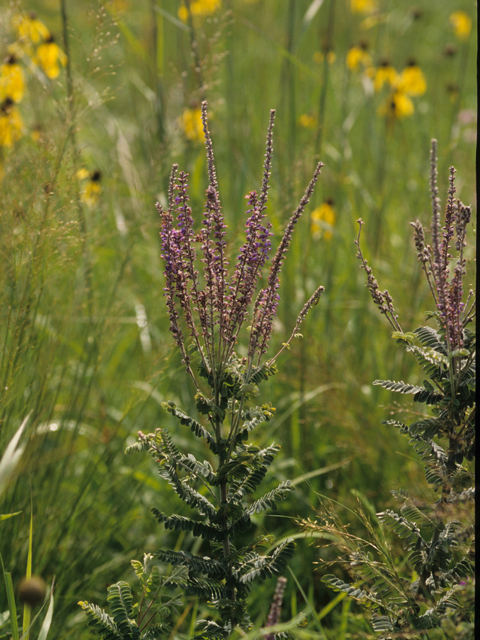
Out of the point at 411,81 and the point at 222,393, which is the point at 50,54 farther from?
the point at 222,393

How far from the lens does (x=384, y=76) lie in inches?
152

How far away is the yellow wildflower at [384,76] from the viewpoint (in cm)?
383

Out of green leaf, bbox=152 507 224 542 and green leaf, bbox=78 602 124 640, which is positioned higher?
green leaf, bbox=152 507 224 542

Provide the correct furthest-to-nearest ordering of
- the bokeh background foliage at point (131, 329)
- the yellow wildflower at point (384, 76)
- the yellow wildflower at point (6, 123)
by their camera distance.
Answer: the yellow wildflower at point (384, 76) < the yellow wildflower at point (6, 123) < the bokeh background foliage at point (131, 329)

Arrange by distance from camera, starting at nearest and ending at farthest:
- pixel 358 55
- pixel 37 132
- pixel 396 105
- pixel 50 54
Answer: pixel 37 132
pixel 50 54
pixel 396 105
pixel 358 55

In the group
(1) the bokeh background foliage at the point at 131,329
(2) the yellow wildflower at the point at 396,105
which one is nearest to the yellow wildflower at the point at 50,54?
(1) the bokeh background foliage at the point at 131,329

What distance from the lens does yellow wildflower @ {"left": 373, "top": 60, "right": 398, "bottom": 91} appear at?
12.6ft

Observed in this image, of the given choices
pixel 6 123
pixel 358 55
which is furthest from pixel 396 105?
pixel 6 123

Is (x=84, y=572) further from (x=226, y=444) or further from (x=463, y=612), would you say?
(x=463, y=612)

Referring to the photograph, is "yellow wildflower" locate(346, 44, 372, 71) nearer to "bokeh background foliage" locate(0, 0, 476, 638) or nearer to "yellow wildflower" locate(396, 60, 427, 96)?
"yellow wildflower" locate(396, 60, 427, 96)

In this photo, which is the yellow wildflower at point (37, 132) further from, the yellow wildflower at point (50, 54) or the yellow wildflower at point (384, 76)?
the yellow wildflower at point (384, 76)

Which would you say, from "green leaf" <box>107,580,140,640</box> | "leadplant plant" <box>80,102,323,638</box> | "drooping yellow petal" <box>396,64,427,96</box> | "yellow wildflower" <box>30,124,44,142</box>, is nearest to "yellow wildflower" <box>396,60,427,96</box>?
"drooping yellow petal" <box>396,64,427,96</box>

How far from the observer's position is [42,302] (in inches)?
76.5

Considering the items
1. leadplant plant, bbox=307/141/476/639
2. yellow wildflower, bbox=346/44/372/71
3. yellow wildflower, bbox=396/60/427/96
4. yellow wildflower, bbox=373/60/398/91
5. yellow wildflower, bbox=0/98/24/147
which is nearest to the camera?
leadplant plant, bbox=307/141/476/639
